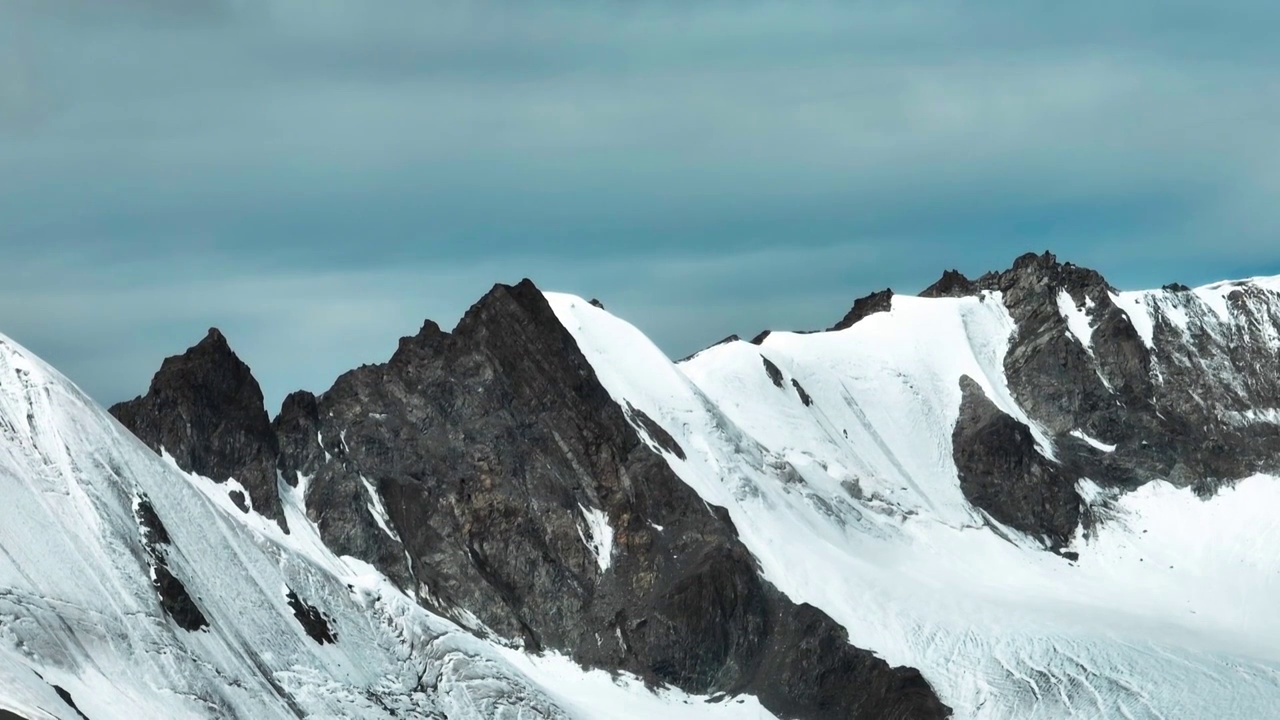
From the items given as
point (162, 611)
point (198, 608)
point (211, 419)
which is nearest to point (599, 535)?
point (211, 419)

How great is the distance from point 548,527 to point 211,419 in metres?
26.0

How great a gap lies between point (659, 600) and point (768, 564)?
511 inches

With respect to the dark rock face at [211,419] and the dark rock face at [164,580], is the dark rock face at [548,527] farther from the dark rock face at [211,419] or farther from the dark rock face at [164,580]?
the dark rock face at [164,580]

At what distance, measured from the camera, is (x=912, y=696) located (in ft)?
566

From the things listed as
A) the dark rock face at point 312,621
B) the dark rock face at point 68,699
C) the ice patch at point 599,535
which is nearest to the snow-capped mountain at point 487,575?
the dark rock face at point 312,621

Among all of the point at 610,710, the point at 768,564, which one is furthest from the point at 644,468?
the point at 610,710

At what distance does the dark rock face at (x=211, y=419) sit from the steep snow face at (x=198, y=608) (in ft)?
7.11

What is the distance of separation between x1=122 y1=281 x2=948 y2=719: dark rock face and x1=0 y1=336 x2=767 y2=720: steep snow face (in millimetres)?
2969

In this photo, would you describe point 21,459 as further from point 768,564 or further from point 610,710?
point 768,564

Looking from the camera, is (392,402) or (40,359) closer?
(40,359)

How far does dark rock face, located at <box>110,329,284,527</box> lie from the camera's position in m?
168

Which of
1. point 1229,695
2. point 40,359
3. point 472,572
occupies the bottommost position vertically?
point 1229,695

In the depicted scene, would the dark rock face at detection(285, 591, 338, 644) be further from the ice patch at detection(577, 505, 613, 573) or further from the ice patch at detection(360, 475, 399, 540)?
the ice patch at detection(577, 505, 613, 573)

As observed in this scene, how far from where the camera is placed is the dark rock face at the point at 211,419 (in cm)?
16812
